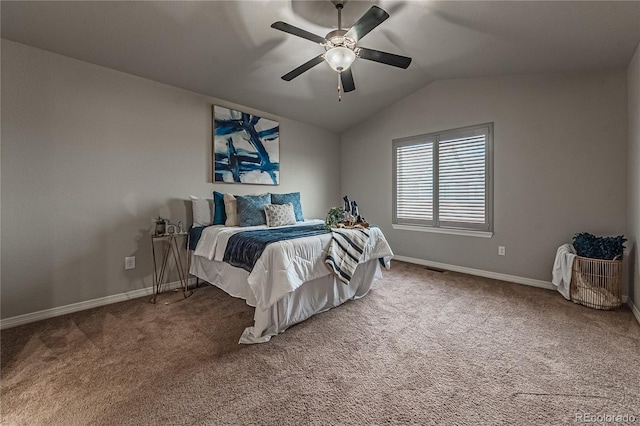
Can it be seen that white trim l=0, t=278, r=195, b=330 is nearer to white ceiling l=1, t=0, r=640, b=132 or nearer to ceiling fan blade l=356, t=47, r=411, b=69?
white ceiling l=1, t=0, r=640, b=132

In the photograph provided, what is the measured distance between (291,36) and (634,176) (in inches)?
140

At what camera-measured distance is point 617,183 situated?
2.94 metres

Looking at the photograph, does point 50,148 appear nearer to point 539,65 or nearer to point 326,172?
point 326,172

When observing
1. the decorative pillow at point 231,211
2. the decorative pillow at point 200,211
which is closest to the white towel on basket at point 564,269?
the decorative pillow at point 231,211

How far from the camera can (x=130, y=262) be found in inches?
121

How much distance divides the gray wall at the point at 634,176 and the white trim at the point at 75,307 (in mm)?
4834

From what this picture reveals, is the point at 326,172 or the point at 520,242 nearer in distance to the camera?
the point at 520,242

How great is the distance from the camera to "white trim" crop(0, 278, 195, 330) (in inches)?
95.7

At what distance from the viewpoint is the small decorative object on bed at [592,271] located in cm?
265

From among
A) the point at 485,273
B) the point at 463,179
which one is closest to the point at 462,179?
the point at 463,179

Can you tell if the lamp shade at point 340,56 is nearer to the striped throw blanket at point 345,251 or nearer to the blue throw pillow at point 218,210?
the striped throw blanket at point 345,251

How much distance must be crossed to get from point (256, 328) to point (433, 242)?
316 centimetres

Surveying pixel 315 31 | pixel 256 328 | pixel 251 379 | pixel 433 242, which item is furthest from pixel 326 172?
pixel 251 379

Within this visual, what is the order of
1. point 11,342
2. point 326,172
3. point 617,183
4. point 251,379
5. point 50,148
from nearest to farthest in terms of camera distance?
point 251,379
point 11,342
point 50,148
point 617,183
point 326,172
